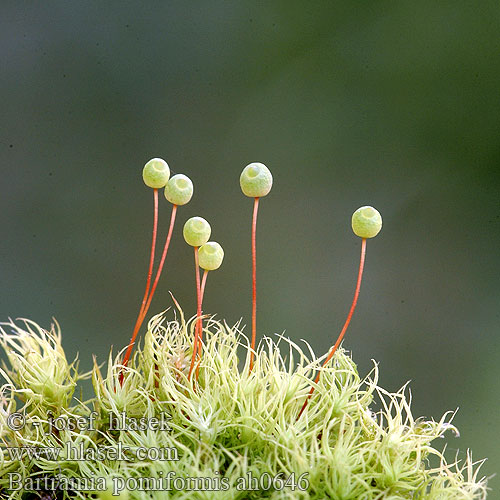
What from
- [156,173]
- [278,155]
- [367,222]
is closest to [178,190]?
[156,173]

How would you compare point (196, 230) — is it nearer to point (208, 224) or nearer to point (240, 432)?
point (208, 224)

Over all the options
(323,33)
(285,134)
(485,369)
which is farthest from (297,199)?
(485,369)

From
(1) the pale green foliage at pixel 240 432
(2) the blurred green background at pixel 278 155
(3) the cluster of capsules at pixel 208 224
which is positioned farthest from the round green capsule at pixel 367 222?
(2) the blurred green background at pixel 278 155

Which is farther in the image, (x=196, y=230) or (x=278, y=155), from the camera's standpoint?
(x=278, y=155)

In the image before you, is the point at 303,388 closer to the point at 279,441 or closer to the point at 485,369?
the point at 279,441

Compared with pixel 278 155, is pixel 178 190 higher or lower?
lower

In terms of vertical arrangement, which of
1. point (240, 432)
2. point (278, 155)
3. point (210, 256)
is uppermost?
point (278, 155)
